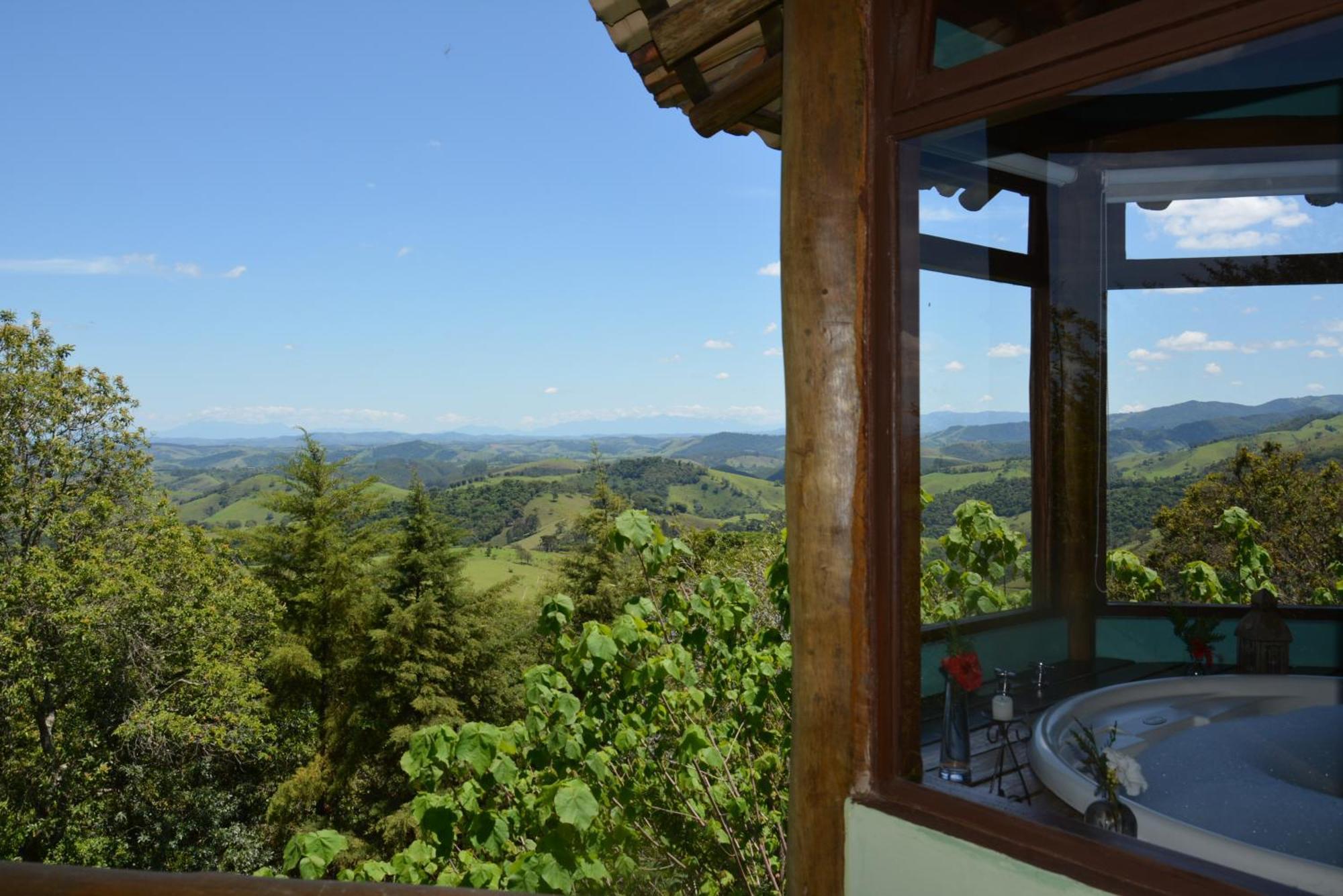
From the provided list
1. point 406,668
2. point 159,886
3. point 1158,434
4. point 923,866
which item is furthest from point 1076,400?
point 406,668

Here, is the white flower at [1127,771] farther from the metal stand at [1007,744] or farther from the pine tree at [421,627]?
the pine tree at [421,627]

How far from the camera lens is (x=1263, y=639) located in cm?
240

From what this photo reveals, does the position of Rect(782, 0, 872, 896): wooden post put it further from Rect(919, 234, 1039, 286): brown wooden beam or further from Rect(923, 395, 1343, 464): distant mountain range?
Rect(923, 395, 1343, 464): distant mountain range

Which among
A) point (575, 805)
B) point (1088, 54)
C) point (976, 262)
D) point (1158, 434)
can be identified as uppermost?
point (1088, 54)

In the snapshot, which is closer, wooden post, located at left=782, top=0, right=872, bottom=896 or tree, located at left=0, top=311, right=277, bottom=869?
wooden post, located at left=782, top=0, right=872, bottom=896

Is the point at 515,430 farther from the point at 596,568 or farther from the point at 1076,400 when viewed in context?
the point at 1076,400

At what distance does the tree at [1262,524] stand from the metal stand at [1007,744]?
48.3 inches

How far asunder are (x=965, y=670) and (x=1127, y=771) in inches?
11.4

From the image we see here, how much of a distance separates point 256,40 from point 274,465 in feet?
127

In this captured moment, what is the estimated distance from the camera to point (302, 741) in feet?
49.9

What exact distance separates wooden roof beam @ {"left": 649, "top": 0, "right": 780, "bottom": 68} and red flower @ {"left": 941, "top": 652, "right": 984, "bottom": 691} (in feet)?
3.70

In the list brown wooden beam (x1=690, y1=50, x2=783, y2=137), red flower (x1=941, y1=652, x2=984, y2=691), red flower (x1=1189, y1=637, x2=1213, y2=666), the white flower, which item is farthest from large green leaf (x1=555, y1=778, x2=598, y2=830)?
red flower (x1=1189, y1=637, x2=1213, y2=666)

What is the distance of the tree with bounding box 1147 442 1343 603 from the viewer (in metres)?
2.29

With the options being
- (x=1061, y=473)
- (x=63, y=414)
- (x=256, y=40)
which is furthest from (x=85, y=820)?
(x=256, y=40)
